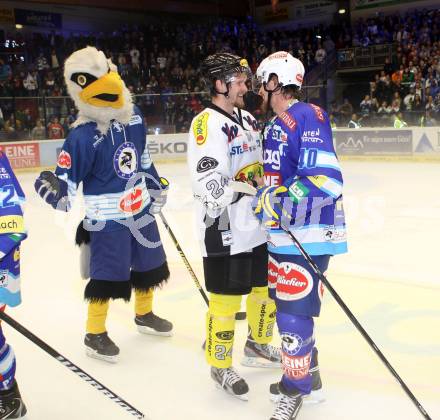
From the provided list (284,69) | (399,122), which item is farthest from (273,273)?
(399,122)

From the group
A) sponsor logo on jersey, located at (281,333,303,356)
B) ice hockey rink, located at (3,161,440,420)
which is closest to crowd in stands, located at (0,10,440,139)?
ice hockey rink, located at (3,161,440,420)

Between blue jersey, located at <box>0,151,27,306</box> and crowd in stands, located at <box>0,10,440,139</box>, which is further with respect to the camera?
crowd in stands, located at <box>0,10,440,139</box>

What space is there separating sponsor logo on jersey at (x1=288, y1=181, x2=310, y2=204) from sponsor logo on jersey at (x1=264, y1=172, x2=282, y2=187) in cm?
14

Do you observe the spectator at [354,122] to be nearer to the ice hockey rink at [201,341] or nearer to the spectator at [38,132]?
the spectator at [38,132]

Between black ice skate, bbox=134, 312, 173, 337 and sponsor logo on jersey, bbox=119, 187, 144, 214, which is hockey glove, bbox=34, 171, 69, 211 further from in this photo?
black ice skate, bbox=134, 312, 173, 337

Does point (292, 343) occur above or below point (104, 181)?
below

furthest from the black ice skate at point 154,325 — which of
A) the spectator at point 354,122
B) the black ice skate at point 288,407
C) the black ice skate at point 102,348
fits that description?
the spectator at point 354,122

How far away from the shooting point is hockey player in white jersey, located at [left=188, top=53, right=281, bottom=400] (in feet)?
7.13

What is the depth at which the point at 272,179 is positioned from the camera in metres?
2.17

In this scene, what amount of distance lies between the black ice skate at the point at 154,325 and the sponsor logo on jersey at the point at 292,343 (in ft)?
3.52

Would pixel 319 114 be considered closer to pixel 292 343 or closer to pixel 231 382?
pixel 292 343

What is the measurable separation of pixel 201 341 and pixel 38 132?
8.27 metres

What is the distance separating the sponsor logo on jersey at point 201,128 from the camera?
2.19m

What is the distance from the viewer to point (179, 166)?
10641 mm
